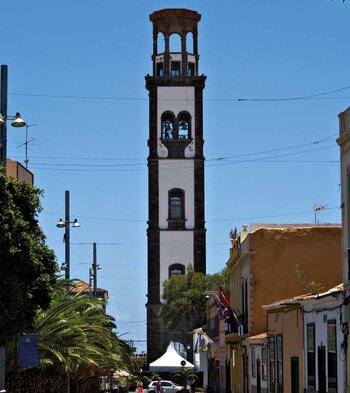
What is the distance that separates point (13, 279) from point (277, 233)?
22292 mm

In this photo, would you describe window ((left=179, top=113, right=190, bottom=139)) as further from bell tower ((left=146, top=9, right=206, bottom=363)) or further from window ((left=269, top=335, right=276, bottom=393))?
window ((left=269, top=335, right=276, bottom=393))

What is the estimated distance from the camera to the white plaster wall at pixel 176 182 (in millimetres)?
79812

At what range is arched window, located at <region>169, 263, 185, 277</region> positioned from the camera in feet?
262

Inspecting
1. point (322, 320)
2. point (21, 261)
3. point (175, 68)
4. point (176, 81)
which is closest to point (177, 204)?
point (176, 81)

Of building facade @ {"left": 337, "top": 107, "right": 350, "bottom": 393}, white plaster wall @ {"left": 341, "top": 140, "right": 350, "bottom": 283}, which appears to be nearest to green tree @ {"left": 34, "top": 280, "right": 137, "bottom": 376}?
building facade @ {"left": 337, "top": 107, "right": 350, "bottom": 393}

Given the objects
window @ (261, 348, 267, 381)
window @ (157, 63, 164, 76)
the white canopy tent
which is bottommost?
the white canopy tent

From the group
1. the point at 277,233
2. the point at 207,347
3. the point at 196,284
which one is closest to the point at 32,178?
the point at 277,233

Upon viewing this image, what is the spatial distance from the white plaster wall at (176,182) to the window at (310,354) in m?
49.1

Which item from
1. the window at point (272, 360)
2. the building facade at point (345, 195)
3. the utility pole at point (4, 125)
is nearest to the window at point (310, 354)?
the building facade at point (345, 195)

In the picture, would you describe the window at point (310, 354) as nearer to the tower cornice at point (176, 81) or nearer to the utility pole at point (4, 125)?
the utility pole at point (4, 125)

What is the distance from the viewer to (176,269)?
80.4 metres

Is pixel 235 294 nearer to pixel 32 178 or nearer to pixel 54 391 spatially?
pixel 32 178

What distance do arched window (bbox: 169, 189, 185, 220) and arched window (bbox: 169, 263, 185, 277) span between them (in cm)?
344

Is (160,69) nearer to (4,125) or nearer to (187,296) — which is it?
(187,296)
